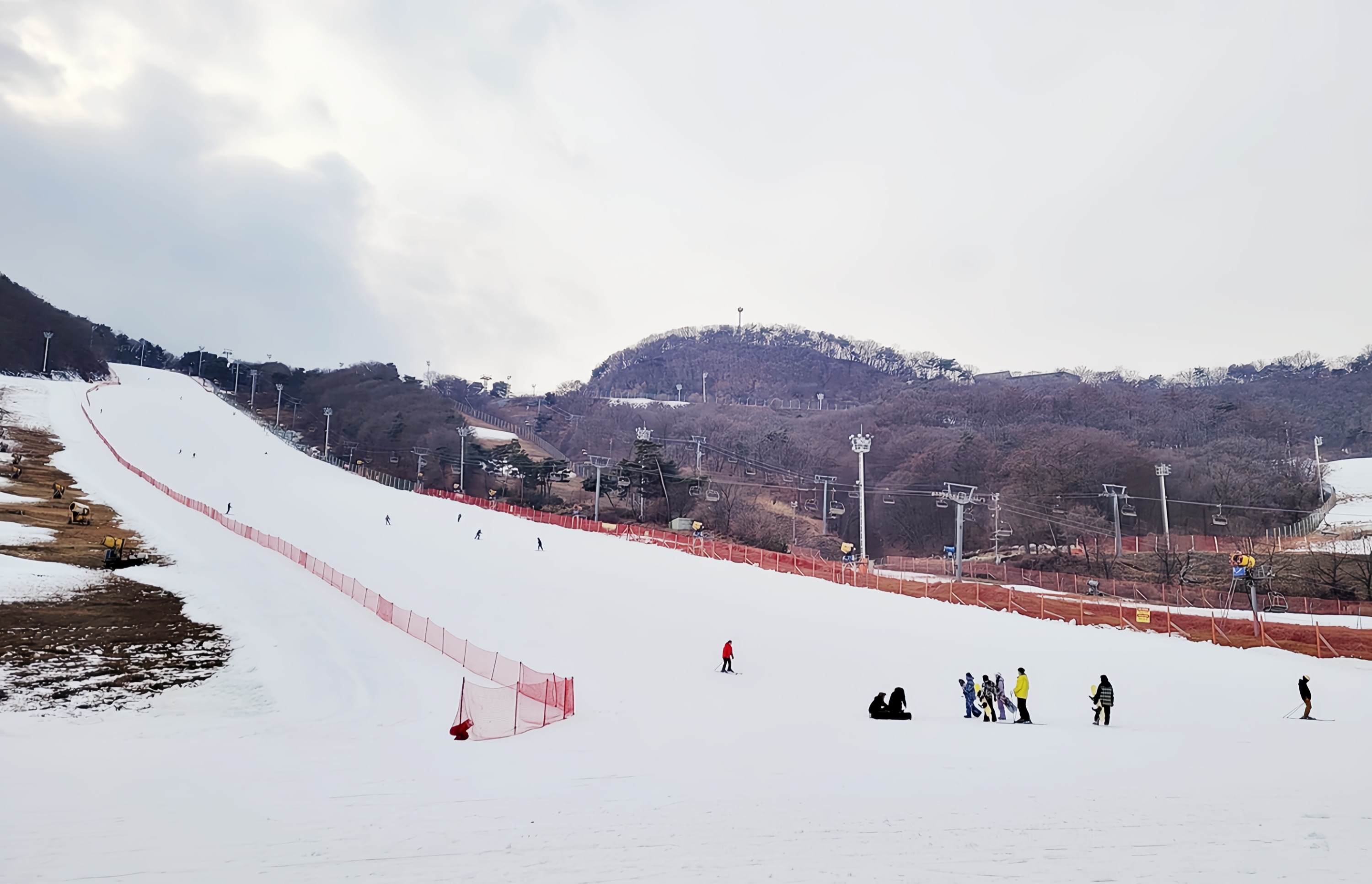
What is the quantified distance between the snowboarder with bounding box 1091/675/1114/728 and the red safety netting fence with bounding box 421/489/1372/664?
41.9 feet

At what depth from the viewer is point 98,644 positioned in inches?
842

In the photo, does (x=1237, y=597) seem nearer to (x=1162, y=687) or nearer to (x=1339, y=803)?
(x=1162, y=687)

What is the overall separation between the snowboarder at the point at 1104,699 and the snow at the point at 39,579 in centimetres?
3017

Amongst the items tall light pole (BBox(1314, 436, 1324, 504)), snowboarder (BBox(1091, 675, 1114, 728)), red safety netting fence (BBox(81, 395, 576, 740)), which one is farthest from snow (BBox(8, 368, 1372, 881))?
tall light pole (BBox(1314, 436, 1324, 504))

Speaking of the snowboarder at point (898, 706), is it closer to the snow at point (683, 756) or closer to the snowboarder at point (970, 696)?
the snow at point (683, 756)

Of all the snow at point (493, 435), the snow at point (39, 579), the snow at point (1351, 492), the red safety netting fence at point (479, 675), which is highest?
the snow at point (493, 435)

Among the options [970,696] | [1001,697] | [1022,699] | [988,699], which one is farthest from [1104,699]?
[970,696]

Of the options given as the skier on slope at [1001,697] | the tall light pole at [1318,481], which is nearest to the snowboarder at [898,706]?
the skier on slope at [1001,697]

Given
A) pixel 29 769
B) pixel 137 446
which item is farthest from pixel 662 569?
pixel 137 446

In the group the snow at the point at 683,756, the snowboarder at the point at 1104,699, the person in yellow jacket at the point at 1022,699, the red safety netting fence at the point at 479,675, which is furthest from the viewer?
the person in yellow jacket at the point at 1022,699

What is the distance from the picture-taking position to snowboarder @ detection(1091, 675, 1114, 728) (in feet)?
55.5

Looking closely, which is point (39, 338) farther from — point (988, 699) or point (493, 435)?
point (988, 699)

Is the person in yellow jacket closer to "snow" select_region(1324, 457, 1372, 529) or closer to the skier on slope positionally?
the skier on slope

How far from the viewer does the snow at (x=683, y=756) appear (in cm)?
875
